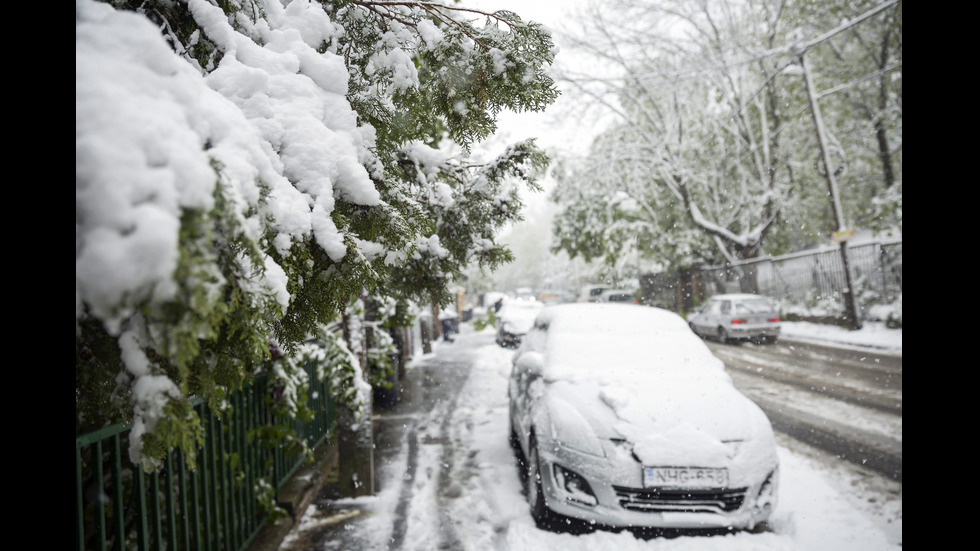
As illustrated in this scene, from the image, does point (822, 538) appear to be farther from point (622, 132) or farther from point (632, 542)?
point (622, 132)

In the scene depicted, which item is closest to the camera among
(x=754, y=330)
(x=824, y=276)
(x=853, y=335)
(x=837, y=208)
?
(x=853, y=335)

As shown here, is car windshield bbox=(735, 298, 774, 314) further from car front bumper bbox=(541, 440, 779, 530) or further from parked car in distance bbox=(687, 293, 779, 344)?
car front bumper bbox=(541, 440, 779, 530)

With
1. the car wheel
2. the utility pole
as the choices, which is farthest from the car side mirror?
the utility pole

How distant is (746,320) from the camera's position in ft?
49.1

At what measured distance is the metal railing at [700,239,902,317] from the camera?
15656 mm

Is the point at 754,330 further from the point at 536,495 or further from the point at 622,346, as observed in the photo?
the point at 536,495

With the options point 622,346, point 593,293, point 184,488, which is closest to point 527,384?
point 622,346

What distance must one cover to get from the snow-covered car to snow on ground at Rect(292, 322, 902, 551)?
0.15 meters

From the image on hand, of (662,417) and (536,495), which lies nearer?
(662,417)

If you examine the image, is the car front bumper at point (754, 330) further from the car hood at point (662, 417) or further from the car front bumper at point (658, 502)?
the car front bumper at point (658, 502)

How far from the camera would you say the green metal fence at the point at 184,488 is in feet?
6.78

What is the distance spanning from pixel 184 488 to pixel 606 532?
9.36 ft

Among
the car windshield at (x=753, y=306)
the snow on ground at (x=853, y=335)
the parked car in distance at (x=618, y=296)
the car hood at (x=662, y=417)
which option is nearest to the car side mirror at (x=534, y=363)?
the car hood at (x=662, y=417)

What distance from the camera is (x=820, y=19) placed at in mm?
17875
